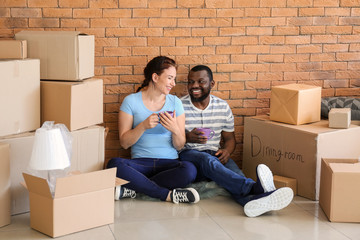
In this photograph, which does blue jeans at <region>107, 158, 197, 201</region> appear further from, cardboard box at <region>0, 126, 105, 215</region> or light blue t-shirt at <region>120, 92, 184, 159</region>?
cardboard box at <region>0, 126, 105, 215</region>

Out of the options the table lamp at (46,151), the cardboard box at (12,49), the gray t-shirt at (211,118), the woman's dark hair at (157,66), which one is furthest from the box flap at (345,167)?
the cardboard box at (12,49)

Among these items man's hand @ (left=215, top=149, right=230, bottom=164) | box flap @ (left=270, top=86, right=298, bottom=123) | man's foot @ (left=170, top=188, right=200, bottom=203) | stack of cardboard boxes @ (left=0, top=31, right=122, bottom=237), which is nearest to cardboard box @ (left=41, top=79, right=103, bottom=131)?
stack of cardboard boxes @ (left=0, top=31, right=122, bottom=237)

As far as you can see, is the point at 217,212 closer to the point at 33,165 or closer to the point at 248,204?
the point at 248,204

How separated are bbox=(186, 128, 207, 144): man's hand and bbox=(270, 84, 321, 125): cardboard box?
1.79 ft

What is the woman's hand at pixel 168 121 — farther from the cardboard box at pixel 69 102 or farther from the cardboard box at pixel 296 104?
the cardboard box at pixel 296 104

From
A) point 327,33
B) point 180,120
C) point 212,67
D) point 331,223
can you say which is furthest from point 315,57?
point 331,223

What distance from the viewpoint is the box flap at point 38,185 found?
2781mm

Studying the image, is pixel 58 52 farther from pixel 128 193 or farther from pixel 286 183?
pixel 286 183

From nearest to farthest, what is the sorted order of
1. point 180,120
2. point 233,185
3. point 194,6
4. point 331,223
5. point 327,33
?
point 331,223 < point 233,185 < point 180,120 < point 194,6 < point 327,33

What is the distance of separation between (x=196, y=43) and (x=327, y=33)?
1.06 m

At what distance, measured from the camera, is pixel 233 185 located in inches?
136

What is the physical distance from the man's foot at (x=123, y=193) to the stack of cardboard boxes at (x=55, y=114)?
0.67 ft

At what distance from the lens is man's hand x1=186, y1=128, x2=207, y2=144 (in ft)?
12.4

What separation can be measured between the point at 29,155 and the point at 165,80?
102cm
